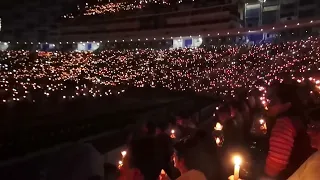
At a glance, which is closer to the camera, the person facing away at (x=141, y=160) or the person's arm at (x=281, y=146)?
the person facing away at (x=141, y=160)

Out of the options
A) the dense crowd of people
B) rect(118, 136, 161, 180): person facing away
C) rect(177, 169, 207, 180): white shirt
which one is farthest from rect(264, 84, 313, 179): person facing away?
the dense crowd of people

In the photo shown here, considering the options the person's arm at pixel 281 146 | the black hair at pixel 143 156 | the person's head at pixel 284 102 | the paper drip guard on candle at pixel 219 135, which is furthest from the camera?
the paper drip guard on candle at pixel 219 135

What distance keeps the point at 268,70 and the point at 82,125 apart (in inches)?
485

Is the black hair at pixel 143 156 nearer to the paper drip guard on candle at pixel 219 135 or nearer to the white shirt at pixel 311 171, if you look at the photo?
the white shirt at pixel 311 171

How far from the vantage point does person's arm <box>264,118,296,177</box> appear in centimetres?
477

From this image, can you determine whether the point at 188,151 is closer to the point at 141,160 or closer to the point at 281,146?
the point at 141,160

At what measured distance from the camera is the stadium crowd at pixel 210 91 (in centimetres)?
426

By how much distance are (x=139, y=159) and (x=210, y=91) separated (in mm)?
24951

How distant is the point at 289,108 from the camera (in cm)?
536

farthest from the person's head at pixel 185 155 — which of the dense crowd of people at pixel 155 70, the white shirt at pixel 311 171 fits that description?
the dense crowd of people at pixel 155 70

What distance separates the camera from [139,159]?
398 cm

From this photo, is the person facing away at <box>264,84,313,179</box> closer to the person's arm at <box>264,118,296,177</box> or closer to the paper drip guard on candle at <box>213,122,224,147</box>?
the person's arm at <box>264,118,296,177</box>

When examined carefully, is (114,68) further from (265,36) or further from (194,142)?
(194,142)

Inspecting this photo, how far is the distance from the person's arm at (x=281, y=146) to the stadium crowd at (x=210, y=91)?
0.03ft
